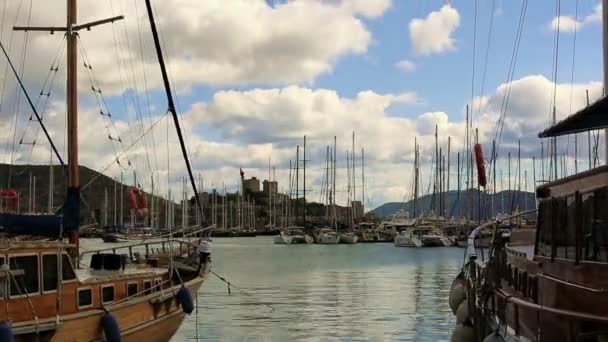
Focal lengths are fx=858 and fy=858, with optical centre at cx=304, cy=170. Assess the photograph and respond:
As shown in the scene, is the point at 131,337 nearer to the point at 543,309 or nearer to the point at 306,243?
the point at 543,309

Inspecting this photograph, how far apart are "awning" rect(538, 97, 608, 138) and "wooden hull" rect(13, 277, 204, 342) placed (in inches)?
436

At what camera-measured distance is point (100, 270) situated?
77.8ft

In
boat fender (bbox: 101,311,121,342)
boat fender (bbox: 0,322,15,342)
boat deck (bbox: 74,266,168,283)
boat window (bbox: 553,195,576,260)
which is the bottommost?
boat fender (bbox: 101,311,121,342)

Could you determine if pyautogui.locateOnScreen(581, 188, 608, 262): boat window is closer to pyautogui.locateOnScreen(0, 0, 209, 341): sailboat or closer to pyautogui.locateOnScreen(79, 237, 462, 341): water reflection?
pyautogui.locateOnScreen(0, 0, 209, 341): sailboat

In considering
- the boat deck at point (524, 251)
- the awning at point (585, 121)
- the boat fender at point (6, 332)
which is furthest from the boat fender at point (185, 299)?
the awning at point (585, 121)

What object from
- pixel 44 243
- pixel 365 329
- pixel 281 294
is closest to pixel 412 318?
pixel 365 329

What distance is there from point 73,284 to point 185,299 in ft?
21.2

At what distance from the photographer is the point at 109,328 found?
20.2 meters

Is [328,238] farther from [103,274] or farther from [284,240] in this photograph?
[103,274]

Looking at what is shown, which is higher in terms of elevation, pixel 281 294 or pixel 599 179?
pixel 599 179

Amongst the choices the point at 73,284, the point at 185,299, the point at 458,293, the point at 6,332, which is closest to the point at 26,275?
the point at 73,284

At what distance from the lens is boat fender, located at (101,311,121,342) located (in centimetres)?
2016

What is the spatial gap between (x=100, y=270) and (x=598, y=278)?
49.5 ft

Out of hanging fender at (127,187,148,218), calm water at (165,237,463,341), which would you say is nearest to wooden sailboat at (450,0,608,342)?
calm water at (165,237,463,341)
